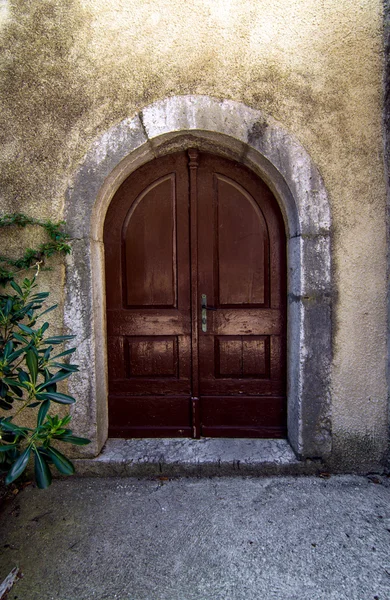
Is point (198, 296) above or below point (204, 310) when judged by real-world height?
above

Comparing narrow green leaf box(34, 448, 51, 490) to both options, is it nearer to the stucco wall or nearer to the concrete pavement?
the concrete pavement

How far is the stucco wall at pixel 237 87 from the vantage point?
7.84 feet

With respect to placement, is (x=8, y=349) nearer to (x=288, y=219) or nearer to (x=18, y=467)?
(x=18, y=467)

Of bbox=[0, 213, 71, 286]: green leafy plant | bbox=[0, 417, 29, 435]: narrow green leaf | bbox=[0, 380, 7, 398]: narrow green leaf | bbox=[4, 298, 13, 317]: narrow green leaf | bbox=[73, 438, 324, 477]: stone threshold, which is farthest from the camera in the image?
bbox=[73, 438, 324, 477]: stone threshold

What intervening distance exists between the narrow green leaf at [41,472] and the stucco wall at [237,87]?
1596 mm

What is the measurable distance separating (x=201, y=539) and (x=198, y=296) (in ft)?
5.06

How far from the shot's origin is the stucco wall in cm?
239

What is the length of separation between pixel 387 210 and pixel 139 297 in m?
1.84

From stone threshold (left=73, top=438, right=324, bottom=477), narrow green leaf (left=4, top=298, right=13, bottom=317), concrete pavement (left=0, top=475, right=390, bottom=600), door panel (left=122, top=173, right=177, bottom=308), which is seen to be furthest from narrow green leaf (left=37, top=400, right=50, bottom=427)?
door panel (left=122, top=173, right=177, bottom=308)

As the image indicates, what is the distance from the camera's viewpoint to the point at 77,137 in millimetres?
2445

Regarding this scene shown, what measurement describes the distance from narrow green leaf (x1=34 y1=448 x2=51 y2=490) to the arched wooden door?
127cm

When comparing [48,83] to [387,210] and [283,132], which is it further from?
[387,210]

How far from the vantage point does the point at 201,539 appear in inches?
76.9

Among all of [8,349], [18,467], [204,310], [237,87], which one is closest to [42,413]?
[18,467]
